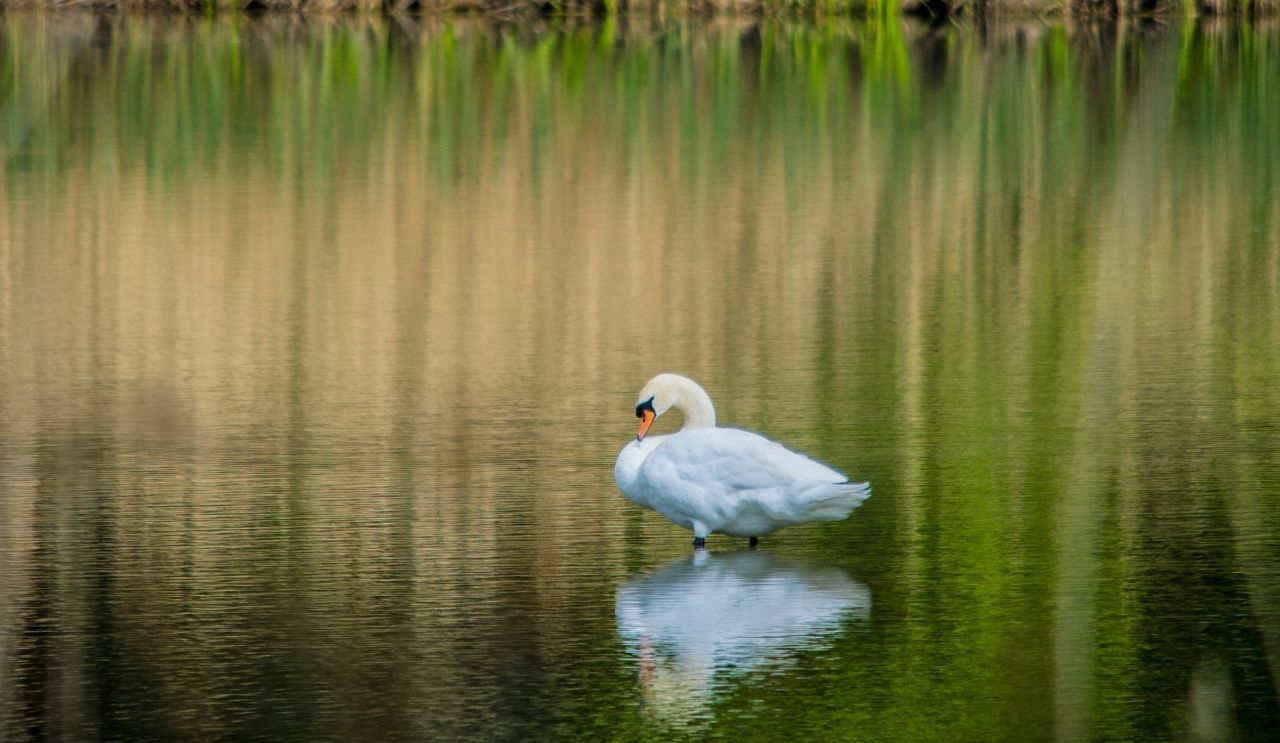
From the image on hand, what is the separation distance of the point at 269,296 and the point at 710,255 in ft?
8.70

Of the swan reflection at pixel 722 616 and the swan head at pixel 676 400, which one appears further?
the swan head at pixel 676 400

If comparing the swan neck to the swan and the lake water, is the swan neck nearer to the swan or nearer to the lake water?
the swan

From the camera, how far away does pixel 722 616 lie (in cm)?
667

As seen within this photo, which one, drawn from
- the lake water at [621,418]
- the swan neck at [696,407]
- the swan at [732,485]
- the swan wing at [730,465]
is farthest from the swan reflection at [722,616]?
the swan neck at [696,407]

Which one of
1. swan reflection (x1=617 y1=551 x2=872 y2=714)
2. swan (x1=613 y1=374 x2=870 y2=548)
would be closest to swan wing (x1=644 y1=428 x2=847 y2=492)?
swan (x1=613 y1=374 x2=870 y2=548)

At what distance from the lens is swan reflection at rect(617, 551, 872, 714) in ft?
20.2

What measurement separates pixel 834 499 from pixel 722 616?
25.4 inches

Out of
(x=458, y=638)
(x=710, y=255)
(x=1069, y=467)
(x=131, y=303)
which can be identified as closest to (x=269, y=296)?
(x=131, y=303)

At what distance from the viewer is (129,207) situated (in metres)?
16.6

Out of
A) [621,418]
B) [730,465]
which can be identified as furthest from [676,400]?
[621,418]

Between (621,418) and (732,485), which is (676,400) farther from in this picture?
(621,418)

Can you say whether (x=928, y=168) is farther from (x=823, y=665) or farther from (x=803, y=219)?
(x=823, y=665)

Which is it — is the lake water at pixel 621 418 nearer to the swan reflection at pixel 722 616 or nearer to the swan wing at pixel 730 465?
the swan reflection at pixel 722 616

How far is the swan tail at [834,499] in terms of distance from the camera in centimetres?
710
